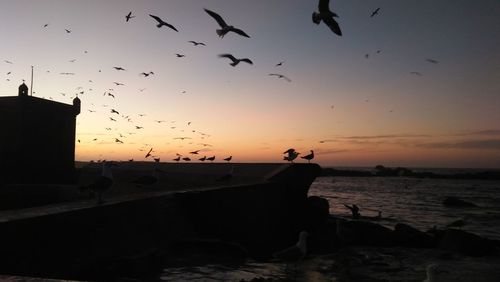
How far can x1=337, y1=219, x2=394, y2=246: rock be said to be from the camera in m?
17.8

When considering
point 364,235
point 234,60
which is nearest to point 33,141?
point 364,235

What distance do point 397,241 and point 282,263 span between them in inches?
303

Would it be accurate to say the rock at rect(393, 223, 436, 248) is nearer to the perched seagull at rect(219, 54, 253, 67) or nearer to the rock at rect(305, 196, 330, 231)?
the rock at rect(305, 196, 330, 231)

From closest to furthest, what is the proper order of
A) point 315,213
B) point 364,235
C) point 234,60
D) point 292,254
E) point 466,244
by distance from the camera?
point 234,60 < point 292,254 < point 466,244 < point 364,235 < point 315,213

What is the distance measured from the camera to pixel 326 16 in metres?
4.56

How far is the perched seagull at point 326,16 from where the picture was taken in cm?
451

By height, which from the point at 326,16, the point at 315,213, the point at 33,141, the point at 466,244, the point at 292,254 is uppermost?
the point at 326,16

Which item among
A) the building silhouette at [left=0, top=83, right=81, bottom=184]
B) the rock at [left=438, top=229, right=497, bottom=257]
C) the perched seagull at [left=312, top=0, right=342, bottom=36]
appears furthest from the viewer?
the building silhouette at [left=0, top=83, right=81, bottom=184]

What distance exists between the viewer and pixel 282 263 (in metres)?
12.2

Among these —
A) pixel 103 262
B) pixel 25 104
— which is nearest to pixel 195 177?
pixel 25 104

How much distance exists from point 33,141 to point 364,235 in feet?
47.4

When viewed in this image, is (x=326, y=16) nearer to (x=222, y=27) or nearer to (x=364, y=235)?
(x=222, y=27)

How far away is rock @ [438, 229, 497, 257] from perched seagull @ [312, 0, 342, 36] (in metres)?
14.0

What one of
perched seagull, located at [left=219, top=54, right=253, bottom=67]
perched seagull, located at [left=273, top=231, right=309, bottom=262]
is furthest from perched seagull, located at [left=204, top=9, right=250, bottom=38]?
perched seagull, located at [left=273, top=231, right=309, bottom=262]
